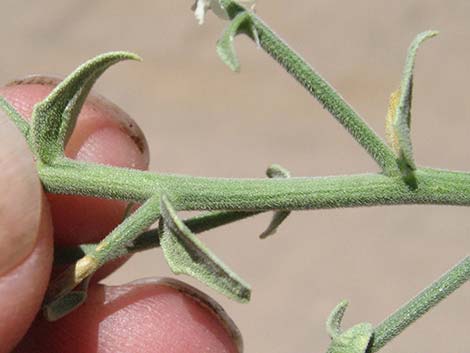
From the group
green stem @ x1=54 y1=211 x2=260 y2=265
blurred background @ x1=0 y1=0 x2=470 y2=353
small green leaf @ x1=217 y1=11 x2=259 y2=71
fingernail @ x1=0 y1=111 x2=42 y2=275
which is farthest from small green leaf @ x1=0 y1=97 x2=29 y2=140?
blurred background @ x1=0 y1=0 x2=470 y2=353

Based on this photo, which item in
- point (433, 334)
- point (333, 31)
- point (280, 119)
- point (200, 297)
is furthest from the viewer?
point (333, 31)

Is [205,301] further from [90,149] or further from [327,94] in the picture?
[327,94]

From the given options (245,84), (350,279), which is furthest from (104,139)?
(245,84)

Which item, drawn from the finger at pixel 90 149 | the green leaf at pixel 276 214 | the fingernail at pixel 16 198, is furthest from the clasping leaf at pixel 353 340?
the finger at pixel 90 149

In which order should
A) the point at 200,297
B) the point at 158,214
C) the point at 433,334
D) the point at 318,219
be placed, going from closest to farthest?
the point at 158,214
the point at 200,297
the point at 433,334
the point at 318,219

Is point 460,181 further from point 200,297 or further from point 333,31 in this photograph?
point 333,31

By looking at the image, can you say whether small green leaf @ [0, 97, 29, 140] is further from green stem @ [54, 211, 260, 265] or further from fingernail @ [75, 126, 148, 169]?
fingernail @ [75, 126, 148, 169]

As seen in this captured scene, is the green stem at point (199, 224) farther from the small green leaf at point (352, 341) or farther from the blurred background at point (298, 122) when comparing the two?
the blurred background at point (298, 122)
